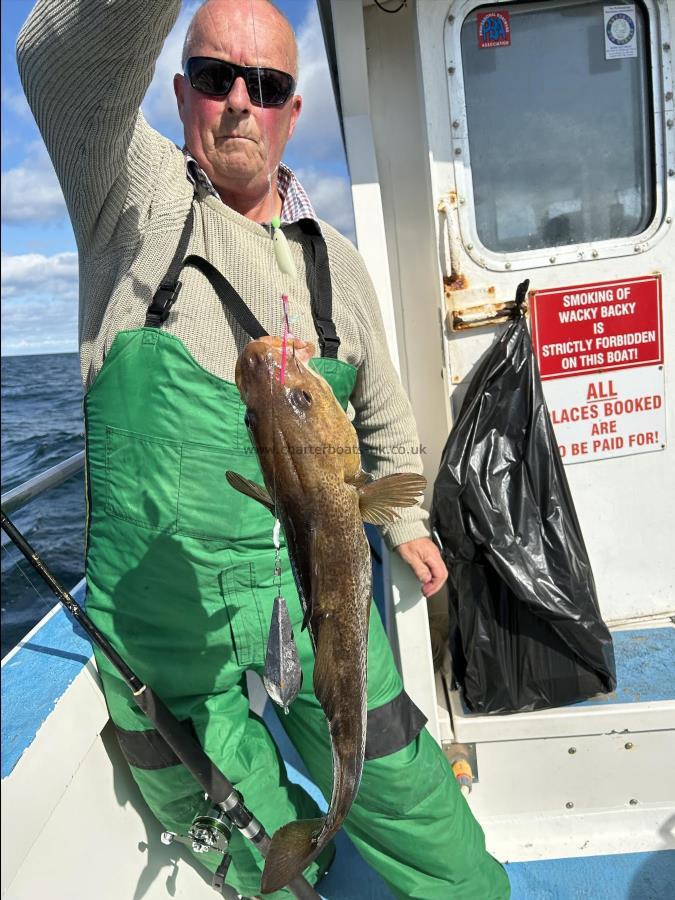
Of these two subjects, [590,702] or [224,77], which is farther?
[590,702]

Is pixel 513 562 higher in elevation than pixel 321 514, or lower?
lower

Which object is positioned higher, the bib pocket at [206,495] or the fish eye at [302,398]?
the fish eye at [302,398]

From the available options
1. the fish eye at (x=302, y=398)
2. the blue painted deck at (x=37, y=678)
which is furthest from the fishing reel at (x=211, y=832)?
the fish eye at (x=302, y=398)

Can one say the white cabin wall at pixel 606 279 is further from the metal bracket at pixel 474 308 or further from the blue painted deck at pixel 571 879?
the blue painted deck at pixel 571 879

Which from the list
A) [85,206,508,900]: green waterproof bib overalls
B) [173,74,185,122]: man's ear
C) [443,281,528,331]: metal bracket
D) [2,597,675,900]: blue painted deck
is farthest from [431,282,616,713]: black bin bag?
[173,74,185,122]: man's ear

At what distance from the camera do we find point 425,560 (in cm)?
291

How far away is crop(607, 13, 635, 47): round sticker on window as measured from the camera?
3.36 meters

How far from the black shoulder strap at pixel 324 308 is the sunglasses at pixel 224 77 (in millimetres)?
537

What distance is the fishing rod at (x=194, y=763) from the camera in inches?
89.7

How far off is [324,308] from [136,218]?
67 centimetres

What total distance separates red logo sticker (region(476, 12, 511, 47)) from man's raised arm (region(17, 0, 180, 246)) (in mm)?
1931

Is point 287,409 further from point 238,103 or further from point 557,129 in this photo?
point 557,129

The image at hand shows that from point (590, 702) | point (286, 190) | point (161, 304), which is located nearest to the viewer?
point (161, 304)

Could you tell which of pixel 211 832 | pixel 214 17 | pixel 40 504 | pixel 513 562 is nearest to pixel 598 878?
pixel 513 562
